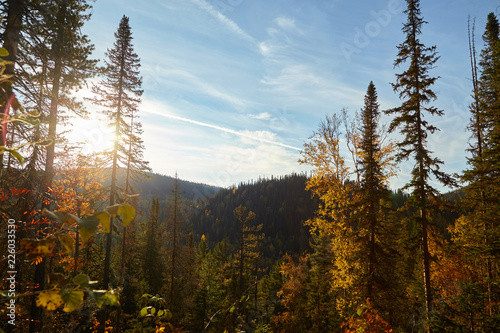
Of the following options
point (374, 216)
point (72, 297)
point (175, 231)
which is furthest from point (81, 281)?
point (175, 231)

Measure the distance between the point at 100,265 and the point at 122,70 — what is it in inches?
612

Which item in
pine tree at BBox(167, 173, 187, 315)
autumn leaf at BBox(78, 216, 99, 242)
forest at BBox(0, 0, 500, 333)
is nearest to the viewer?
autumn leaf at BBox(78, 216, 99, 242)

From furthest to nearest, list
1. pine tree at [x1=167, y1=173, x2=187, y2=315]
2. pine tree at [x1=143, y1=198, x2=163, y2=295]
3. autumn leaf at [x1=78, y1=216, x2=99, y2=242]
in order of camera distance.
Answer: pine tree at [x1=143, y1=198, x2=163, y2=295], pine tree at [x1=167, y1=173, x2=187, y2=315], autumn leaf at [x1=78, y1=216, x2=99, y2=242]

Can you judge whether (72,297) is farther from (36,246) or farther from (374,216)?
(374,216)

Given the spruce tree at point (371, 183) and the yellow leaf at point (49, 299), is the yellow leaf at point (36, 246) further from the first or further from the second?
the spruce tree at point (371, 183)

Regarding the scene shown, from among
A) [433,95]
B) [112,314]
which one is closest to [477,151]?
[433,95]

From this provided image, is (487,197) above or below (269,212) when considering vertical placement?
above

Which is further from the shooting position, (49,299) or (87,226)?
(49,299)

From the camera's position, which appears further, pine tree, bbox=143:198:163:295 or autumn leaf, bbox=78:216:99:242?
pine tree, bbox=143:198:163:295

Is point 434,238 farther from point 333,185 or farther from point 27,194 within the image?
point 27,194

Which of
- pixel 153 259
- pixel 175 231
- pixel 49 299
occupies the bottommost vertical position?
pixel 153 259

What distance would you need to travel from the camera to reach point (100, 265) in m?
20.8

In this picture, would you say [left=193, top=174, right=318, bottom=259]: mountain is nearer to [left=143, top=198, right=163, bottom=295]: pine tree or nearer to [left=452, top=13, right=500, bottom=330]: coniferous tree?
[left=143, top=198, right=163, bottom=295]: pine tree

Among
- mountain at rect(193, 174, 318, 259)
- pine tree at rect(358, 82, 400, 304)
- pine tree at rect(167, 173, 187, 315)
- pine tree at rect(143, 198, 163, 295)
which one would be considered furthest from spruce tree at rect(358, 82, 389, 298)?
mountain at rect(193, 174, 318, 259)
